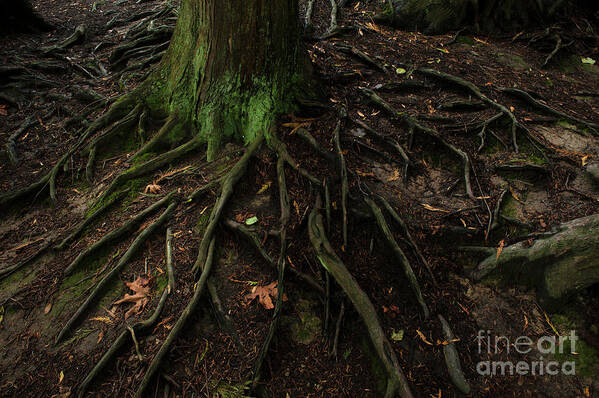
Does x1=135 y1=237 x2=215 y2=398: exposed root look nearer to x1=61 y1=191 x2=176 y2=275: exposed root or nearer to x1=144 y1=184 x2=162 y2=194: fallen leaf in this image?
x1=61 y1=191 x2=176 y2=275: exposed root

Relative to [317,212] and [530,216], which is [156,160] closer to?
[317,212]

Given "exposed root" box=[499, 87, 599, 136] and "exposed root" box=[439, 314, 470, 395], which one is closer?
"exposed root" box=[439, 314, 470, 395]

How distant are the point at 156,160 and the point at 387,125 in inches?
108

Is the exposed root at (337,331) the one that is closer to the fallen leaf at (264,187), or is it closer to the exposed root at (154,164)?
the fallen leaf at (264,187)

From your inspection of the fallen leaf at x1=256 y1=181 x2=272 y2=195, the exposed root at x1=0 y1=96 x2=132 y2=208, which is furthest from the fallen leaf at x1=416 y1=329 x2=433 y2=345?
the exposed root at x1=0 y1=96 x2=132 y2=208

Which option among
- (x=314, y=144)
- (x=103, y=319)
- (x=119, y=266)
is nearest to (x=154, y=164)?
(x=119, y=266)

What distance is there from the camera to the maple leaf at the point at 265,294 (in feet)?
8.98

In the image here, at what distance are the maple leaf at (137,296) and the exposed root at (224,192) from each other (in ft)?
1.43

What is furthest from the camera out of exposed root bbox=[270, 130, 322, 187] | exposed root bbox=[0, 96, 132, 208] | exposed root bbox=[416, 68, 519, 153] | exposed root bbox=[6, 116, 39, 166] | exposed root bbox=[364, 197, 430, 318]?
exposed root bbox=[6, 116, 39, 166]

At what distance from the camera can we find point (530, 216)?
10.3 feet

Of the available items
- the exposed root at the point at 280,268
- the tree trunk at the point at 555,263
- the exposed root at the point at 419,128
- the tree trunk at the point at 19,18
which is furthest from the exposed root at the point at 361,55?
the tree trunk at the point at 19,18

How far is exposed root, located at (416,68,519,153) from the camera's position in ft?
13.1

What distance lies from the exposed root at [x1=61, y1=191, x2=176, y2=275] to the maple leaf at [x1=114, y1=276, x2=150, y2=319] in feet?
1.69

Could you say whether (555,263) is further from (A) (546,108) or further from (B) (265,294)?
(A) (546,108)
